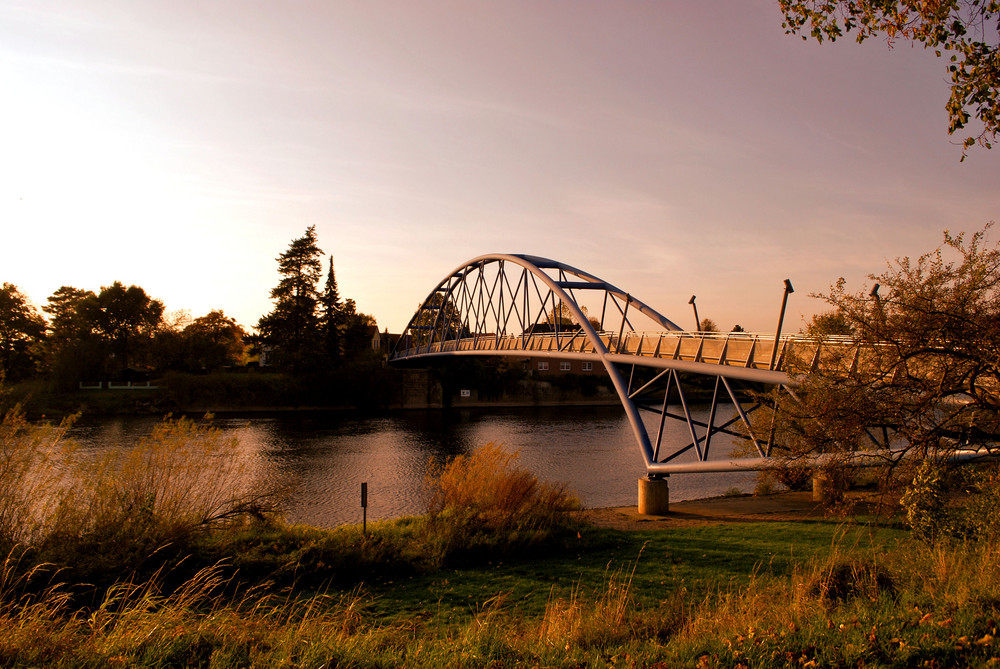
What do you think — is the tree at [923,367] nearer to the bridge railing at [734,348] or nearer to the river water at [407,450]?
the bridge railing at [734,348]

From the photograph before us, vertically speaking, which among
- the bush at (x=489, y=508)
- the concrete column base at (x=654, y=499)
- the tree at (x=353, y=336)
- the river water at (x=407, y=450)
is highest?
the tree at (x=353, y=336)

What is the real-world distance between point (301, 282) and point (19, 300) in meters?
31.6

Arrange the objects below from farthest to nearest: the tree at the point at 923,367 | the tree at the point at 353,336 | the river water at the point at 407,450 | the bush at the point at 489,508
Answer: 1. the tree at the point at 353,336
2. the river water at the point at 407,450
3. the bush at the point at 489,508
4. the tree at the point at 923,367

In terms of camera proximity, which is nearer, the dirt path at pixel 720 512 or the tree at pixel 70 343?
the dirt path at pixel 720 512

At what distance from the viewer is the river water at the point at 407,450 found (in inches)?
910

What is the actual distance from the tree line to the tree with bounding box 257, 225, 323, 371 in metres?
0.10

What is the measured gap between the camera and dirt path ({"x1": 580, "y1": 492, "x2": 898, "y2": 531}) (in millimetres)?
16828

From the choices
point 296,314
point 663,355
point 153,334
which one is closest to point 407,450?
point 663,355

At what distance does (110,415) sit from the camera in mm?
52375

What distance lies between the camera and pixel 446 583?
413 inches

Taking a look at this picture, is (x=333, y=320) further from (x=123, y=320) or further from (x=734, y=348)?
(x=734, y=348)

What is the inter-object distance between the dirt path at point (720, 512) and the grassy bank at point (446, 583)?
1152mm

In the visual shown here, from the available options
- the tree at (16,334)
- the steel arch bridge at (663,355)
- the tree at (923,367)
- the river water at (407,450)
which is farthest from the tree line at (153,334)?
the tree at (923,367)

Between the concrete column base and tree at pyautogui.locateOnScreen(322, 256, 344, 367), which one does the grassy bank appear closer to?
the concrete column base
